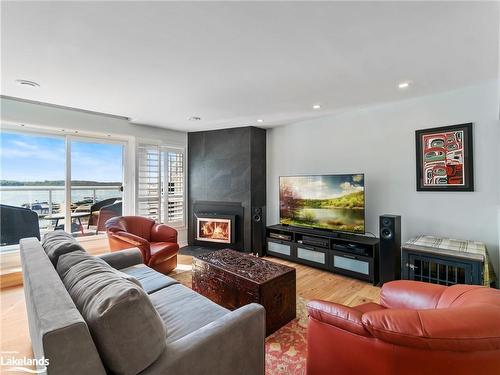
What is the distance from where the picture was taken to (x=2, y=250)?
325 centimetres

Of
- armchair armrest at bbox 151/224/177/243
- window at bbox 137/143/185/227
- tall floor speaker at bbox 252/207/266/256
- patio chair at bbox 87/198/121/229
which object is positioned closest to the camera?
armchair armrest at bbox 151/224/177/243

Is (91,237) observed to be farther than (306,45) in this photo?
Yes

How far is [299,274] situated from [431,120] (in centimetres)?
263

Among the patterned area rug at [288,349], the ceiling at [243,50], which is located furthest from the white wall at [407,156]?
the patterned area rug at [288,349]

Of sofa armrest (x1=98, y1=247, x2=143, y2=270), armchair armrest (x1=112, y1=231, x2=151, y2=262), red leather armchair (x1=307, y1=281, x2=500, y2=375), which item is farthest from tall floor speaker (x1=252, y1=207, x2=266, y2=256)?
red leather armchair (x1=307, y1=281, x2=500, y2=375)

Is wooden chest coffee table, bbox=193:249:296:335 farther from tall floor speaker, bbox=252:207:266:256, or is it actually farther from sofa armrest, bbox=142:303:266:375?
tall floor speaker, bbox=252:207:266:256

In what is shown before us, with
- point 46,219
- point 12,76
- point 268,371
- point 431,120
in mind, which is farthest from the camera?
point 46,219

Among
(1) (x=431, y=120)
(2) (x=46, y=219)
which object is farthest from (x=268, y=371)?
(2) (x=46, y=219)

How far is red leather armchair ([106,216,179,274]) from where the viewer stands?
307 centimetres

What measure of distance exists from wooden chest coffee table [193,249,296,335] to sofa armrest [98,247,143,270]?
63 centimetres

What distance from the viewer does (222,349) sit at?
118 centimetres

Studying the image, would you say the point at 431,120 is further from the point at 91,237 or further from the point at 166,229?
the point at 91,237

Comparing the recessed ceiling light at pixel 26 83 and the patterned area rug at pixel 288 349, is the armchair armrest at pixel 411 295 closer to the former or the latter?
the patterned area rug at pixel 288 349

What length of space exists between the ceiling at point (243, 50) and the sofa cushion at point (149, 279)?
181cm
